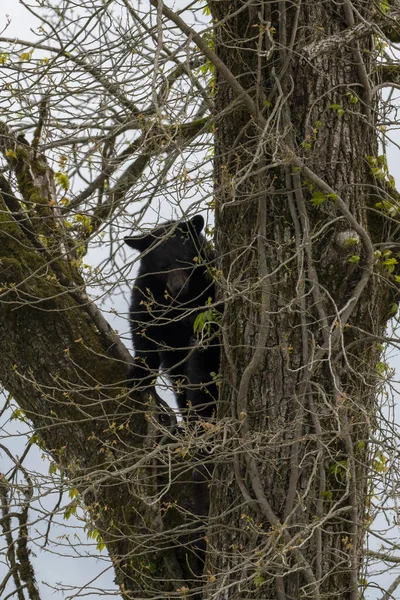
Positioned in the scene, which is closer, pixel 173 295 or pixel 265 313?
pixel 265 313

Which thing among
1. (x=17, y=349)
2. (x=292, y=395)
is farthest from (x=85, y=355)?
(x=292, y=395)

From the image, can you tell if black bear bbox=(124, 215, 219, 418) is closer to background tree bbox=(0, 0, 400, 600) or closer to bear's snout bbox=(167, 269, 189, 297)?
bear's snout bbox=(167, 269, 189, 297)

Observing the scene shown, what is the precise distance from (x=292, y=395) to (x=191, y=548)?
4.29ft

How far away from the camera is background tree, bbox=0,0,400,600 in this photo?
446 centimetres

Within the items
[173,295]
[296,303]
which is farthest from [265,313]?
[173,295]

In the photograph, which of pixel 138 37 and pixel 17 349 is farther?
pixel 17 349

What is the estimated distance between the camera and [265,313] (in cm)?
456

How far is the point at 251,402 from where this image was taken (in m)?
4.70

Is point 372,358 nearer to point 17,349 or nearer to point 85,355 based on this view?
point 85,355

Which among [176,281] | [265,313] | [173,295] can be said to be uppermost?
[176,281]

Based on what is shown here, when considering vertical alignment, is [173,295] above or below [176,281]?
below

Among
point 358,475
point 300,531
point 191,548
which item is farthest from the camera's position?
point 191,548

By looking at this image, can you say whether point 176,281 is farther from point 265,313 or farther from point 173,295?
point 265,313

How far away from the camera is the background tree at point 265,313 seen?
4.46 m
